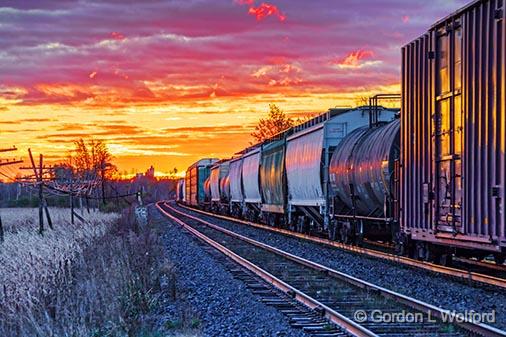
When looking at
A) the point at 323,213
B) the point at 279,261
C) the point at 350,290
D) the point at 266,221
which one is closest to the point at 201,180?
the point at 266,221

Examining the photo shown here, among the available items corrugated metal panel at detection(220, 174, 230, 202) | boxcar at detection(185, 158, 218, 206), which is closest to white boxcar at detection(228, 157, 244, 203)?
corrugated metal panel at detection(220, 174, 230, 202)

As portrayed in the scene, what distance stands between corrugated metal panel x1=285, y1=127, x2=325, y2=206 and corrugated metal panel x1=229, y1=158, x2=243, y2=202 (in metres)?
14.6

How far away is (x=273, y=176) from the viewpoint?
3409 cm

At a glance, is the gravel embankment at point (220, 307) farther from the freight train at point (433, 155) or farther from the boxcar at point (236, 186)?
the boxcar at point (236, 186)

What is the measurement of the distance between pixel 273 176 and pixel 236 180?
1334cm

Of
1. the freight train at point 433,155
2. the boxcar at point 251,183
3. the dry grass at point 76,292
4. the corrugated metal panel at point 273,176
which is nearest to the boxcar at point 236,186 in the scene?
the boxcar at point 251,183

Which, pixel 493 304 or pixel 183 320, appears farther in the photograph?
pixel 493 304

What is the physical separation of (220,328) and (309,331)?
122 centimetres

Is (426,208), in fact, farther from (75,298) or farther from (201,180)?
(201,180)

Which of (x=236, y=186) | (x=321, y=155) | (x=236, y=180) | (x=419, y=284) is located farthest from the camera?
(x=236, y=180)

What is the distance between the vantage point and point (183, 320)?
33.1 ft

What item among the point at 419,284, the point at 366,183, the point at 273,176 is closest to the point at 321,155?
the point at 366,183

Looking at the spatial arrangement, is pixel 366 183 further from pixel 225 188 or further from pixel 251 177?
pixel 225 188

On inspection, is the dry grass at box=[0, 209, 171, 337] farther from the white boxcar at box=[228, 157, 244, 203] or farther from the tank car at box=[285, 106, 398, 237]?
the white boxcar at box=[228, 157, 244, 203]
